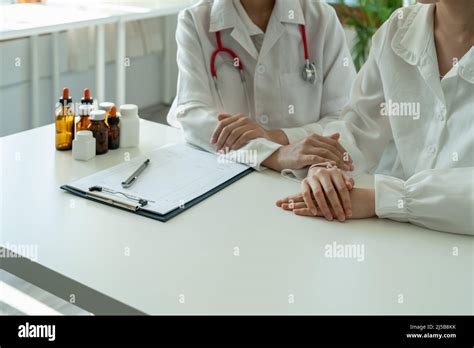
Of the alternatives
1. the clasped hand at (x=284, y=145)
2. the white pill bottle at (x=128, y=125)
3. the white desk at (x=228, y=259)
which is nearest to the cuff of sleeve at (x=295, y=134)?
the clasped hand at (x=284, y=145)

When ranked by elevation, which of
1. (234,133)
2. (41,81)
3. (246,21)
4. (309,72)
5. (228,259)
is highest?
(246,21)

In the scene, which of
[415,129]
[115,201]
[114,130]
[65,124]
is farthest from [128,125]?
[415,129]

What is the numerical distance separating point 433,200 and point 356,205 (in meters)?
0.15

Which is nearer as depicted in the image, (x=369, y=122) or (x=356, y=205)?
(x=356, y=205)

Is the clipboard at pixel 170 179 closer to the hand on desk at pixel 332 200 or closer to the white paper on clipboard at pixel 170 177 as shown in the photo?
the white paper on clipboard at pixel 170 177

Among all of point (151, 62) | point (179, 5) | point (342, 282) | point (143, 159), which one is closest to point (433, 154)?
point (342, 282)

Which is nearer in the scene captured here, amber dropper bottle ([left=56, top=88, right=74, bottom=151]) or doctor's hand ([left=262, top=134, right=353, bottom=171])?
doctor's hand ([left=262, top=134, right=353, bottom=171])

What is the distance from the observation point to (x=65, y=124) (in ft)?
5.57

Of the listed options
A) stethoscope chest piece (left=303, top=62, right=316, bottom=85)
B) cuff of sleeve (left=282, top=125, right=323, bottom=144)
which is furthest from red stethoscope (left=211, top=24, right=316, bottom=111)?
cuff of sleeve (left=282, top=125, right=323, bottom=144)

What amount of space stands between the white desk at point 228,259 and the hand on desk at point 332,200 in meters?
0.03

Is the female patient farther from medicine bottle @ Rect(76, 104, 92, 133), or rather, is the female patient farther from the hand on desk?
medicine bottle @ Rect(76, 104, 92, 133)

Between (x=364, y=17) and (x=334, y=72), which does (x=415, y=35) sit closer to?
(x=334, y=72)

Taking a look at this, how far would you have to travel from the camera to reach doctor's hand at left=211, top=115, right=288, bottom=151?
65.2 inches

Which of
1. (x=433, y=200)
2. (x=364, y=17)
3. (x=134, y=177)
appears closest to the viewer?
(x=433, y=200)
